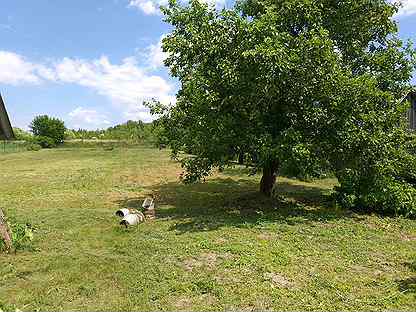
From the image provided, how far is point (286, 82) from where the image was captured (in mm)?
13828

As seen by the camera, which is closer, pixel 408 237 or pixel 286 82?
pixel 408 237

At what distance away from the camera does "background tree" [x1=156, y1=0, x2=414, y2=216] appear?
13.5 metres

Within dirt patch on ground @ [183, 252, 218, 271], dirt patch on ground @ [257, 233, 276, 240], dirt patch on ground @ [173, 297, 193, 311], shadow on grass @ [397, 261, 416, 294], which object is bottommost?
shadow on grass @ [397, 261, 416, 294]

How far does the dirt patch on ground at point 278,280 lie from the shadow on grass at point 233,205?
4.06 metres

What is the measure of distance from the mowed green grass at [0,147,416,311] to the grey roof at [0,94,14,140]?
3.00 metres

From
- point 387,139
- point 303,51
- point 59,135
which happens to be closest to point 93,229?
point 303,51

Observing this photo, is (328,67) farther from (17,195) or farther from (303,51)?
(17,195)

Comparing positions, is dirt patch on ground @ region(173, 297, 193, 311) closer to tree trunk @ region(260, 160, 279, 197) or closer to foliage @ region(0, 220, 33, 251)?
foliage @ region(0, 220, 33, 251)

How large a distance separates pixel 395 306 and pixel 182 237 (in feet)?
19.5

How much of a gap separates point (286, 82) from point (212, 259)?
673cm

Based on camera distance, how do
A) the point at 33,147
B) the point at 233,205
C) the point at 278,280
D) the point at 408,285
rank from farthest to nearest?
1. the point at 33,147
2. the point at 233,205
3. the point at 278,280
4. the point at 408,285

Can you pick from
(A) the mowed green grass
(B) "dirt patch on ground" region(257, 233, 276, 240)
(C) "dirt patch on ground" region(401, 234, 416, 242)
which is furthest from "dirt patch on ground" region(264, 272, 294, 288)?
(C) "dirt patch on ground" region(401, 234, 416, 242)

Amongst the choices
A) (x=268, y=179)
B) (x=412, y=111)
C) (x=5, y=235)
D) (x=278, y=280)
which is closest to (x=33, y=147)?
(x=268, y=179)

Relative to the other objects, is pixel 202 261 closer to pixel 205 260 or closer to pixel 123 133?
pixel 205 260
